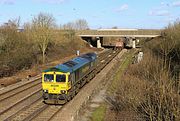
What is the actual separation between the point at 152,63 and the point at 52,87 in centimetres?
894

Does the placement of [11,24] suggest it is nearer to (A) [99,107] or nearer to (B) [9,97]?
(B) [9,97]

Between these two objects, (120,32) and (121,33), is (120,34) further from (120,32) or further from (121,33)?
(120,32)

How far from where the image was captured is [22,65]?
1848 inches

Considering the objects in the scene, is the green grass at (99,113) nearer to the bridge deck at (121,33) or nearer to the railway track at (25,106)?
the railway track at (25,106)

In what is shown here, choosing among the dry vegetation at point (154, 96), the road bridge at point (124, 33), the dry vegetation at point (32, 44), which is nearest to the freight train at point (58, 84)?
the dry vegetation at point (154, 96)

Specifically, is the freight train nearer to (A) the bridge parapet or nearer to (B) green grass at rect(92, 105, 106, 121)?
(B) green grass at rect(92, 105, 106, 121)

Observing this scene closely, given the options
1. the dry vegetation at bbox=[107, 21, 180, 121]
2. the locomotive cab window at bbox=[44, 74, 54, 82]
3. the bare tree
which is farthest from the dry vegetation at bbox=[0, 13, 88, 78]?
the dry vegetation at bbox=[107, 21, 180, 121]

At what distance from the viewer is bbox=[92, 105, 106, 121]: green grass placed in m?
21.0

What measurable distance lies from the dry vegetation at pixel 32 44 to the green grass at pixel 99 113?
20.7m

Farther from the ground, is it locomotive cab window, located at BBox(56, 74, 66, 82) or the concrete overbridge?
the concrete overbridge

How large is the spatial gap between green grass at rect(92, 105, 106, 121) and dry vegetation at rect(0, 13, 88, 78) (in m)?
20.7

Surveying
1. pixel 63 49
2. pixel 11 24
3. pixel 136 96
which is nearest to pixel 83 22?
pixel 63 49

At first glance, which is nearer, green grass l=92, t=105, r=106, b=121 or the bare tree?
green grass l=92, t=105, r=106, b=121

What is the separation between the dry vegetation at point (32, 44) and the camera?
4253 centimetres
